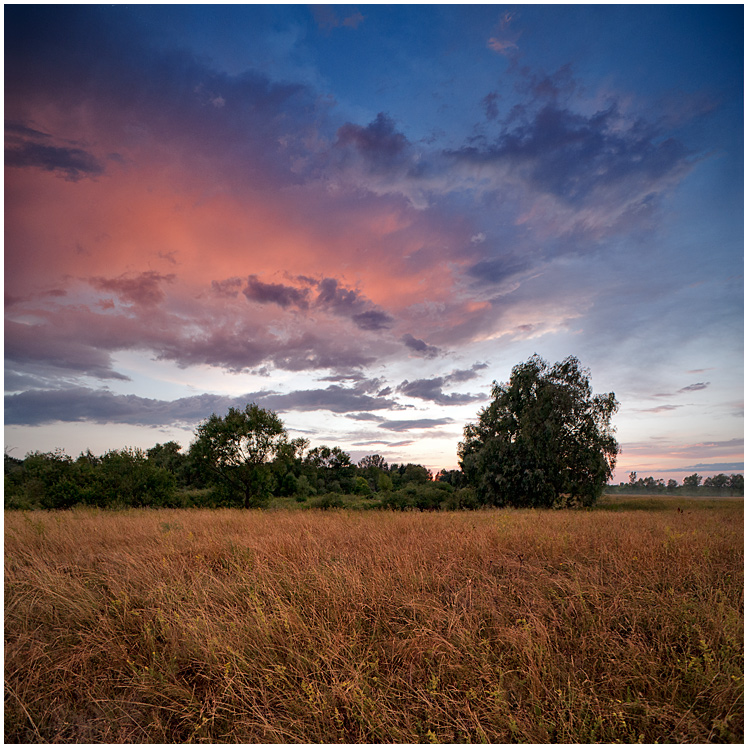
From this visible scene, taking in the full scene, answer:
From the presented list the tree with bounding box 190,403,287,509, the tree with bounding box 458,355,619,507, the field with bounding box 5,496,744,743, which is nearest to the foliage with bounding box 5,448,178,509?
the tree with bounding box 190,403,287,509

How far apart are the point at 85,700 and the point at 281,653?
6.79 ft

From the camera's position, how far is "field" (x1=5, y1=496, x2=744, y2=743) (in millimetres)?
3367

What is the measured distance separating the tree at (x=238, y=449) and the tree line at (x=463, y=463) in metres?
0.08

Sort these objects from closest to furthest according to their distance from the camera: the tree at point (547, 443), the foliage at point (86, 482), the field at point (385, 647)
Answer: the field at point (385, 647) → the foliage at point (86, 482) → the tree at point (547, 443)

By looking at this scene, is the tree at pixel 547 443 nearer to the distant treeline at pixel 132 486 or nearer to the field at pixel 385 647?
the distant treeline at pixel 132 486

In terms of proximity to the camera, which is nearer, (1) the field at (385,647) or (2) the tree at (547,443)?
(1) the field at (385,647)

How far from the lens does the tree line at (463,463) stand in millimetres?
24656

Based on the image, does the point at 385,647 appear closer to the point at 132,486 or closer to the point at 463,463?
the point at 132,486

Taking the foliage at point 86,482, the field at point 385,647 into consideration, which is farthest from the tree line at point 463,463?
the field at point 385,647

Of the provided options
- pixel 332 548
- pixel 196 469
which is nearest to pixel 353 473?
pixel 196 469

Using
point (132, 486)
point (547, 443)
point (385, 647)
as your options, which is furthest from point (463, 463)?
point (385, 647)

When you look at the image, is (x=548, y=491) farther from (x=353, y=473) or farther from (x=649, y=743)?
(x=353, y=473)

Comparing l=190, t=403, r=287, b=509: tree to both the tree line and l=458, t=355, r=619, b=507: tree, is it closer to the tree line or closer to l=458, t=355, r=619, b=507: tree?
the tree line

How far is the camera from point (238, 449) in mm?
29234
